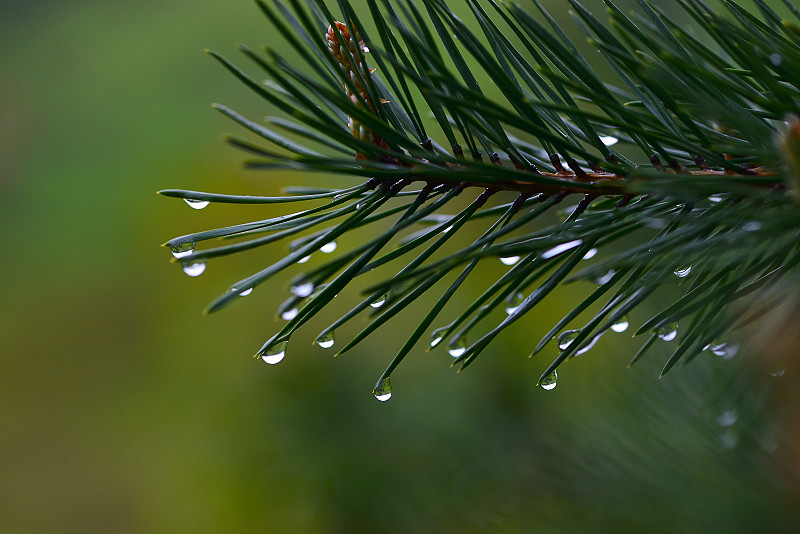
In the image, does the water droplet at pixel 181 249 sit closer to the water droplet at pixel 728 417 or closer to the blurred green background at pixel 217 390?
the blurred green background at pixel 217 390

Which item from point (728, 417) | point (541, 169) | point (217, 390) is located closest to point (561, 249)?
point (541, 169)

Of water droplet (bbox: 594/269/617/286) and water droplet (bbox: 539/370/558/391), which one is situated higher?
water droplet (bbox: 594/269/617/286)

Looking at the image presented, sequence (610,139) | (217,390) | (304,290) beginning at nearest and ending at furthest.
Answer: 1. (304,290)
2. (610,139)
3. (217,390)

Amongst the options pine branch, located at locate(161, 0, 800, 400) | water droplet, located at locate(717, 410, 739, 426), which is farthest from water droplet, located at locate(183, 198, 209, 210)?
water droplet, located at locate(717, 410, 739, 426)

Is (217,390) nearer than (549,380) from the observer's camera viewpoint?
No

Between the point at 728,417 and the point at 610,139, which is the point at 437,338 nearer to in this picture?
the point at 610,139

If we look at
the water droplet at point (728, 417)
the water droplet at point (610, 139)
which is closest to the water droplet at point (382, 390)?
the water droplet at point (610, 139)

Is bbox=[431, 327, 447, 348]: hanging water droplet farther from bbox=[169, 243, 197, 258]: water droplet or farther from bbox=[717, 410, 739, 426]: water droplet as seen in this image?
bbox=[717, 410, 739, 426]: water droplet

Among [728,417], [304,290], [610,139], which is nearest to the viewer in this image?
[304,290]

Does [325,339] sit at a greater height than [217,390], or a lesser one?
lesser
